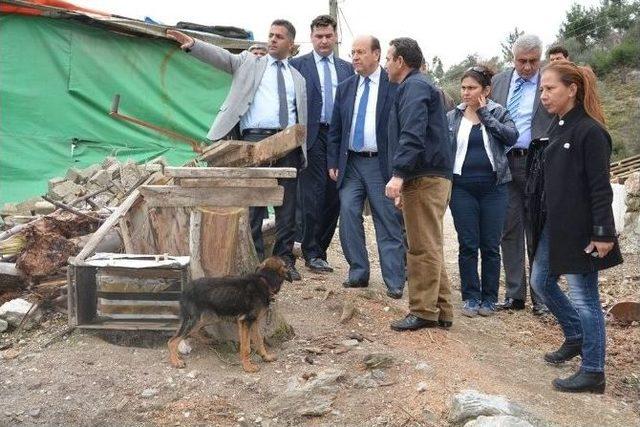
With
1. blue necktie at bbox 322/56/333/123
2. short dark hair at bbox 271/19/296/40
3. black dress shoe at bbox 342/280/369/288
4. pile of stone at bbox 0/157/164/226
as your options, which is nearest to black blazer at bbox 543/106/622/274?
black dress shoe at bbox 342/280/369/288

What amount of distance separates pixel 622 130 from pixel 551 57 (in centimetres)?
1791

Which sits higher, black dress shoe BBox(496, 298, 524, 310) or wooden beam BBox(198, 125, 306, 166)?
wooden beam BBox(198, 125, 306, 166)

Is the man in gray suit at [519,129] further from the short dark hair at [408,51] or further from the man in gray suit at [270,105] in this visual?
the man in gray suit at [270,105]

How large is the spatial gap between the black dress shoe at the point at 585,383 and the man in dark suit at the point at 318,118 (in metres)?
2.75

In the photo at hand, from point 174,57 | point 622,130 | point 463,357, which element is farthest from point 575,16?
point 463,357

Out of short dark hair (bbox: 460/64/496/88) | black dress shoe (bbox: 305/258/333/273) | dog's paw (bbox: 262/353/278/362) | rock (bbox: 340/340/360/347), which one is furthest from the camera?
black dress shoe (bbox: 305/258/333/273)

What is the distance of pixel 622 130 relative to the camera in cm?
2186

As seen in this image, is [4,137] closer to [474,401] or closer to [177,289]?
[177,289]

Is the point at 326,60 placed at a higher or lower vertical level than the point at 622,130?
higher

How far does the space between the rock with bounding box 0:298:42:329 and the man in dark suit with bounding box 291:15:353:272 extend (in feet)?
8.01

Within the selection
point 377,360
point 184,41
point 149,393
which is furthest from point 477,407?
point 184,41

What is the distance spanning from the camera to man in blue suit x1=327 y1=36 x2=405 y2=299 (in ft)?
18.7

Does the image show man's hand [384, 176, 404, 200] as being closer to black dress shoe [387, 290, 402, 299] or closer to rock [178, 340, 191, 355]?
black dress shoe [387, 290, 402, 299]

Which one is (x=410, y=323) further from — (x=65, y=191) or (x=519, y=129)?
(x=65, y=191)
